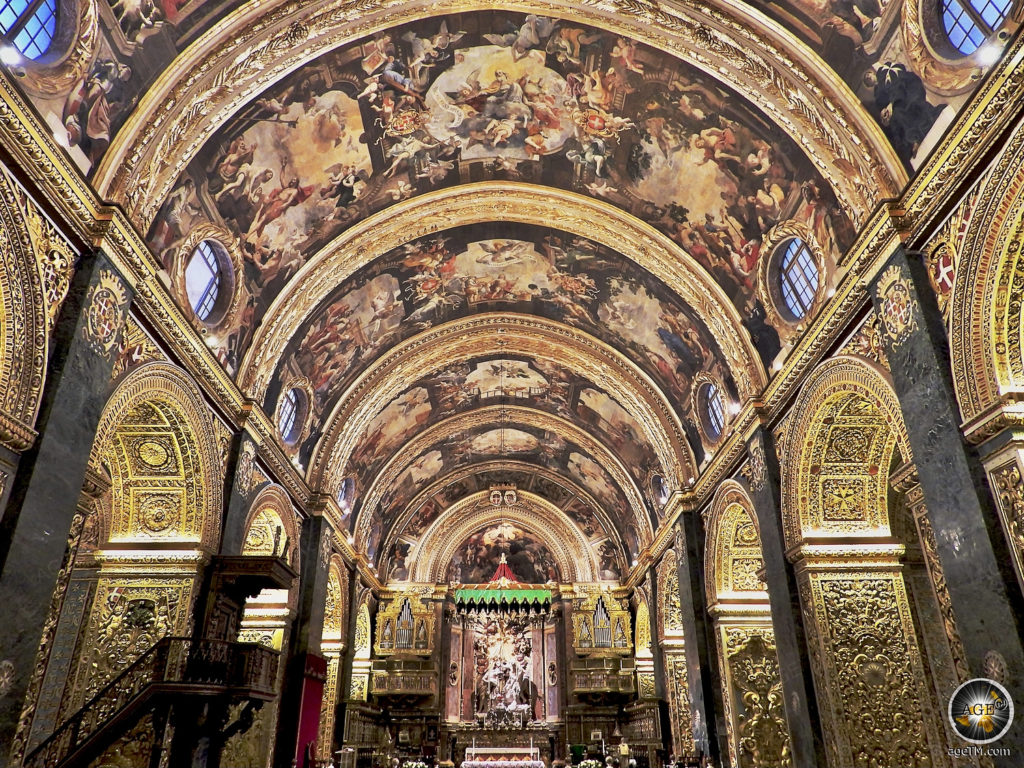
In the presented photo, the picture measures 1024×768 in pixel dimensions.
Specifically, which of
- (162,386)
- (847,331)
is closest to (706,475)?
(847,331)

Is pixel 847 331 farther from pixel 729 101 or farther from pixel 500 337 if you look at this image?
pixel 500 337

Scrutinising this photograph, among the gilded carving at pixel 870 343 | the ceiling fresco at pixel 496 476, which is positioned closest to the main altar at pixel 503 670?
the ceiling fresco at pixel 496 476

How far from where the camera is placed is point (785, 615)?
42.5 feet

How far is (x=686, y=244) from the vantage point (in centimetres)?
1575

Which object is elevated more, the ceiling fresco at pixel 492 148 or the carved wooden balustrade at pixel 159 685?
the ceiling fresco at pixel 492 148

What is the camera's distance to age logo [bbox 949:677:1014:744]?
23.8 ft

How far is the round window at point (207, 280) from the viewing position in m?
12.9

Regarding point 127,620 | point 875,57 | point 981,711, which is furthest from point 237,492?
point 875,57

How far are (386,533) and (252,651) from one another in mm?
17763

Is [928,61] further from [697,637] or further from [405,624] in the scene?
[405,624]

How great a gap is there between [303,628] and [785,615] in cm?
1220

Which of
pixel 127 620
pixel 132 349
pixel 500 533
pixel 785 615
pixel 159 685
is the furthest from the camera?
pixel 500 533

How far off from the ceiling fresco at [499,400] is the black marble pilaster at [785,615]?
784 centimetres

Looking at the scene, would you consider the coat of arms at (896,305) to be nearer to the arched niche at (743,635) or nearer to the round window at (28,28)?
the arched niche at (743,635)
